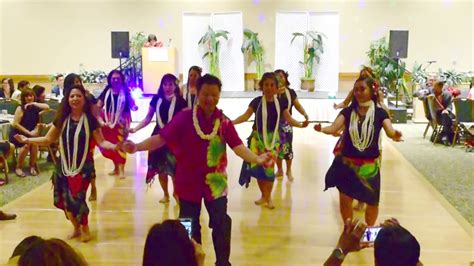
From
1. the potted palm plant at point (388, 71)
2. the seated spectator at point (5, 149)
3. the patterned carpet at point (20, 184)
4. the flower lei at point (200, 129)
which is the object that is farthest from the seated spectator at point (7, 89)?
the potted palm plant at point (388, 71)

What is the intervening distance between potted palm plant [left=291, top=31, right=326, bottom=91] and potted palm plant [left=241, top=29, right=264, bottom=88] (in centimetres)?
96

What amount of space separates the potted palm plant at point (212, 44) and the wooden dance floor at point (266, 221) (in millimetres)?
6716

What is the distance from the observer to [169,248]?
1750mm

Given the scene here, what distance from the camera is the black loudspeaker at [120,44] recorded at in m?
13.0

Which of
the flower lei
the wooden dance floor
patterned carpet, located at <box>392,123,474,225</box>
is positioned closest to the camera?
the flower lei

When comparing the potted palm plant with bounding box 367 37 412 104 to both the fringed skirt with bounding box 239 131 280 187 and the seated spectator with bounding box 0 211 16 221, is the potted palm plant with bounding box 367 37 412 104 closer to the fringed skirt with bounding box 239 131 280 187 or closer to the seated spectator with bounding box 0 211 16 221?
the fringed skirt with bounding box 239 131 280 187

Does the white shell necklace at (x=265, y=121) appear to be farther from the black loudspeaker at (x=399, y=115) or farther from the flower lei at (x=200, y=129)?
the black loudspeaker at (x=399, y=115)

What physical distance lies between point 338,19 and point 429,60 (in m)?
Answer: 2.69

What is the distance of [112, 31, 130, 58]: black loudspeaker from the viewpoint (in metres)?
13.0

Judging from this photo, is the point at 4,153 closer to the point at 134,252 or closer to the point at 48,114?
the point at 48,114

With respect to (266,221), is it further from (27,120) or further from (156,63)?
(156,63)

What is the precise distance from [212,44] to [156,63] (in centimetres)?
178

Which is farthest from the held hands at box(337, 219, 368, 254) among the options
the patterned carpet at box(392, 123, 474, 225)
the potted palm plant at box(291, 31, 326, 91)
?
the potted palm plant at box(291, 31, 326, 91)

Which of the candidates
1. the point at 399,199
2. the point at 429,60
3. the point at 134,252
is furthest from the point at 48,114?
the point at 429,60
